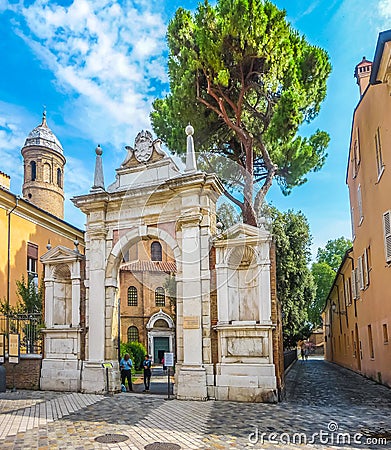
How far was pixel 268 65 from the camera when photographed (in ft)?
57.5

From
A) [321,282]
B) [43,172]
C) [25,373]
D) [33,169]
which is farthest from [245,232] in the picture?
[321,282]

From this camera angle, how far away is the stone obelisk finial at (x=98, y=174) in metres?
14.7

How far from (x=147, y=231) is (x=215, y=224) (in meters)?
1.98

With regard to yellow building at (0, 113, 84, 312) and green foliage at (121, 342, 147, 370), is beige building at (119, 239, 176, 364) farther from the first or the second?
green foliage at (121, 342, 147, 370)

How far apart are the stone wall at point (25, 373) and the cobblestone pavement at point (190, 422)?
1.23 metres

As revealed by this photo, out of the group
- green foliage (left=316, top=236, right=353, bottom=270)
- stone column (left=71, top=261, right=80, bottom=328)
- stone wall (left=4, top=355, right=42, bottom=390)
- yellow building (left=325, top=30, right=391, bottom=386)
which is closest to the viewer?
yellow building (left=325, top=30, right=391, bottom=386)

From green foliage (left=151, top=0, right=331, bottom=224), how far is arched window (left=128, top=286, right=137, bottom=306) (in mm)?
18411

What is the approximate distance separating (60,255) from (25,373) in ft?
12.3

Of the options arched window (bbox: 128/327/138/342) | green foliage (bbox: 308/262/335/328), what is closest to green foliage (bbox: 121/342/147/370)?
arched window (bbox: 128/327/138/342)

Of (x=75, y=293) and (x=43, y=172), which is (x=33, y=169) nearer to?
(x=43, y=172)

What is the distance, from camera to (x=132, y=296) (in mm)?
37438

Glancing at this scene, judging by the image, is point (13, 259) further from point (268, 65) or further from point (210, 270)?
point (268, 65)

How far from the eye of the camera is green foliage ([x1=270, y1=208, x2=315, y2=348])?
24250 mm

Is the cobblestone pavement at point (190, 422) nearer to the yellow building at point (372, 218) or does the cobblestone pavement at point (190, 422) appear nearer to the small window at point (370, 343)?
the yellow building at point (372, 218)
